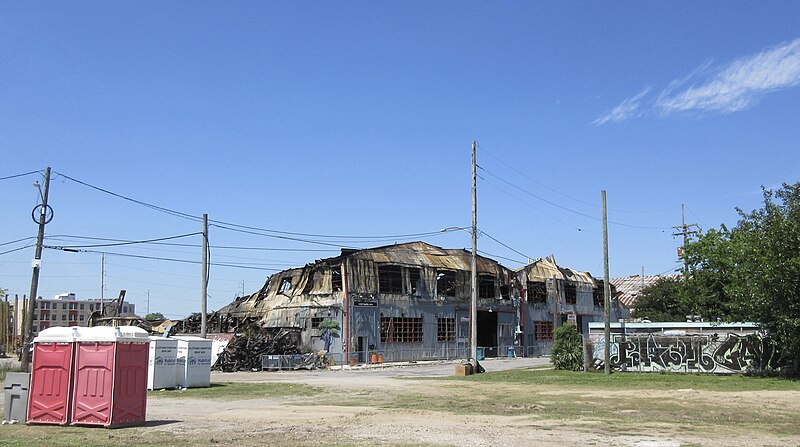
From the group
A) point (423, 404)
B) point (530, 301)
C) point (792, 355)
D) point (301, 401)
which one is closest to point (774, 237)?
point (792, 355)

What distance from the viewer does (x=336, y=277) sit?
51.7 metres

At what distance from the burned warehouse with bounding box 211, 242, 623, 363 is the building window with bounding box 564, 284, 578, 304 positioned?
2.03 m

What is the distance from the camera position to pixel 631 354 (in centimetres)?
3547

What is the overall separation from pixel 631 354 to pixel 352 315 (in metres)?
20.5

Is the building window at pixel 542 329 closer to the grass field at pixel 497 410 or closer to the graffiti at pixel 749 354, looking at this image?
the graffiti at pixel 749 354

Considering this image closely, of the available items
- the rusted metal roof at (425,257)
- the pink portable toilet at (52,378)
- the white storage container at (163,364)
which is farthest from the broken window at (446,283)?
the pink portable toilet at (52,378)

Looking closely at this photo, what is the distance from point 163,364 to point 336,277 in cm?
2509

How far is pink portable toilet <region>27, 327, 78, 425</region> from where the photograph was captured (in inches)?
625

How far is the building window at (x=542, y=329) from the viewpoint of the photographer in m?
64.1

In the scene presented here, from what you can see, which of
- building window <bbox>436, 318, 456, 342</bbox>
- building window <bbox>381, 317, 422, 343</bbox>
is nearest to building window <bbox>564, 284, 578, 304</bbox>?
building window <bbox>436, 318, 456, 342</bbox>

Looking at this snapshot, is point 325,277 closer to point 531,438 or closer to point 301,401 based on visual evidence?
point 301,401

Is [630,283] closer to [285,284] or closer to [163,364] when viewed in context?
[285,284]

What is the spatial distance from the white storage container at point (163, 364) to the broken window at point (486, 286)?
35.4 meters

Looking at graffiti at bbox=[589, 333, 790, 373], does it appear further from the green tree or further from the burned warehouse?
the burned warehouse
